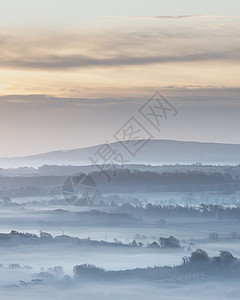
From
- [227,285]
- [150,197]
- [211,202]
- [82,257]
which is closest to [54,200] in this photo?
[150,197]

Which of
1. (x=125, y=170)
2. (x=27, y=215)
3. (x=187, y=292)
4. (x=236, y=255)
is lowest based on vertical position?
(x=187, y=292)

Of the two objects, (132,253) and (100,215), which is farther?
(100,215)

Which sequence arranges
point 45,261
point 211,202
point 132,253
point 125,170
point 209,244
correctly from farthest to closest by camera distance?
1. point 125,170
2. point 211,202
3. point 209,244
4. point 132,253
5. point 45,261

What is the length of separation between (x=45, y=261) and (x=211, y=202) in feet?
132

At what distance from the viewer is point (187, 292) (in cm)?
3481

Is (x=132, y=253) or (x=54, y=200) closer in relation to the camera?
(x=132, y=253)

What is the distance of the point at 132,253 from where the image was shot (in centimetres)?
5150

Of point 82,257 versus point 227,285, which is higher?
point 82,257

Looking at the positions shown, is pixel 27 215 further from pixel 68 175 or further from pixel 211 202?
pixel 68 175

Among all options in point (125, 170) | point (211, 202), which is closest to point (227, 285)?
point (211, 202)

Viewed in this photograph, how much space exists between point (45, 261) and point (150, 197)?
43.7 m

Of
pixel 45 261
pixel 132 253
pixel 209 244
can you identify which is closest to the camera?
pixel 45 261

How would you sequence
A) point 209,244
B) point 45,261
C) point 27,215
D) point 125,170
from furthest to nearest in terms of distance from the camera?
1. point 125,170
2. point 27,215
3. point 209,244
4. point 45,261

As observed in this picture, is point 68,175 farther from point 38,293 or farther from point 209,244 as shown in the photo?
point 38,293
